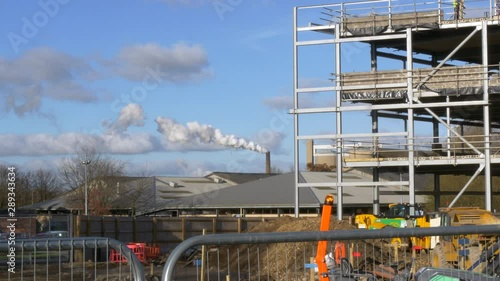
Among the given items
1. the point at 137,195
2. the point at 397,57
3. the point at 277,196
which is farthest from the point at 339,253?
the point at 137,195

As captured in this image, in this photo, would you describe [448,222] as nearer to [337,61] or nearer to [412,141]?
[412,141]

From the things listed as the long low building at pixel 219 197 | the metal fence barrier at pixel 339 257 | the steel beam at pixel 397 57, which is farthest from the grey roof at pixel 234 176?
the metal fence barrier at pixel 339 257

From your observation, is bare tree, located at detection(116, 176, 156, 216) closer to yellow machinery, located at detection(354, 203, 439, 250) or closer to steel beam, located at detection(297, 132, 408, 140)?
steel beam, located at detection(297, 132, 408, 140)

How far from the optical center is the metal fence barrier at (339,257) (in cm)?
677

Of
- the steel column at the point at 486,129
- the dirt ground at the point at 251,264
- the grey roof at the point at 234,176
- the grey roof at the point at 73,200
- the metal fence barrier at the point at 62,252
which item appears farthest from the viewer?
the grey roof at the point at 234,176

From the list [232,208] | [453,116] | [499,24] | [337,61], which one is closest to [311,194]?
[232,208]

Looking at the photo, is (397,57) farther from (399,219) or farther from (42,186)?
(42,186)

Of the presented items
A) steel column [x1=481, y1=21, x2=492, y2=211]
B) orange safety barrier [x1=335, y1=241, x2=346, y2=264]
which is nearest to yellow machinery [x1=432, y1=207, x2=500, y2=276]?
orange safety barrier [x1=335, y1=241, x2=346, y2=264]

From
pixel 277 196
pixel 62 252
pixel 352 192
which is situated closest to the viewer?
pixel 62 252

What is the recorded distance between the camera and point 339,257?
807 cm

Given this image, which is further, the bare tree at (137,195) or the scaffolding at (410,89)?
the bare tree at (137,195)

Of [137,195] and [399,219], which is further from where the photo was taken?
[137,195]

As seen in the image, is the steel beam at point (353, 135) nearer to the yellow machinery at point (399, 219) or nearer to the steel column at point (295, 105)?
the steel column at point (295, 105)

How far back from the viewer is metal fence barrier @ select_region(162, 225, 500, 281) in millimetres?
6768
